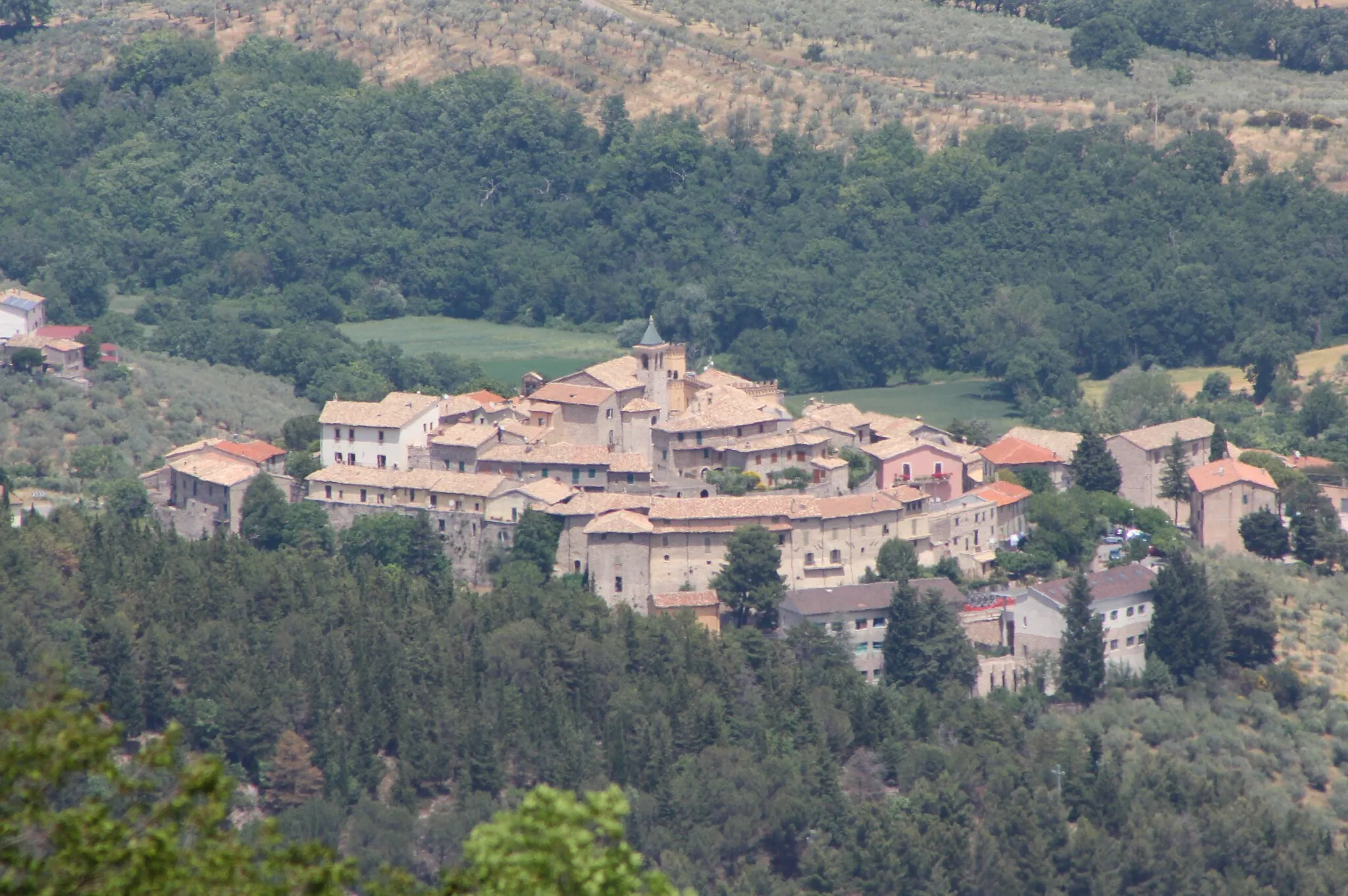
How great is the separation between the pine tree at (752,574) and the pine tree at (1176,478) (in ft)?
42.7

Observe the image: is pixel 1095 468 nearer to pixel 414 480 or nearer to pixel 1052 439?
pixel 1052 439

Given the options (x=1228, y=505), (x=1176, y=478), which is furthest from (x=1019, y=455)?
(x=1228, y=505)

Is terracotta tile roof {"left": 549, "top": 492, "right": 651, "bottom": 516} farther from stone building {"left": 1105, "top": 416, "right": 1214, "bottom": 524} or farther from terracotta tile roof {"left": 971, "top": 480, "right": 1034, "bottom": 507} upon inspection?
stone building {"left": 1105, "top": 416, "right": 1214, "bottom": 524}

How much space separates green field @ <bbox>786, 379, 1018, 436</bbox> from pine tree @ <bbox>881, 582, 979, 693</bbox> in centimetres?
2149

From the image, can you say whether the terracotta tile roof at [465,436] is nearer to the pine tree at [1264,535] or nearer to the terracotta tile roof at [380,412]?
the terracotta tile roof at [380,412]

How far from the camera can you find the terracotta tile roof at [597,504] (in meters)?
58.7

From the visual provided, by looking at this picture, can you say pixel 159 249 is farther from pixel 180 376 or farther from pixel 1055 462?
pixel 1055 462

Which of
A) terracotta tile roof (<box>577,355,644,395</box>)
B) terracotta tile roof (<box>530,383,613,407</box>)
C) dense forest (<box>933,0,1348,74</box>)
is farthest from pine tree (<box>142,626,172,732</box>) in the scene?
dense forest (<box>933,0,1348,74</box>)

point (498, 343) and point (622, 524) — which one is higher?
point (498, 343)

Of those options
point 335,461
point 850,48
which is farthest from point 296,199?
point 335,461

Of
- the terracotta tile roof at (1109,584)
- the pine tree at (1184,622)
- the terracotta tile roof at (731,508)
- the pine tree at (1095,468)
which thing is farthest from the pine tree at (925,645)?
the pine tree at (1095,468)

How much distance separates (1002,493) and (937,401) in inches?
912

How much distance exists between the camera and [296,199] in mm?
106750

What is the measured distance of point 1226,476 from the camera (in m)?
65.0
